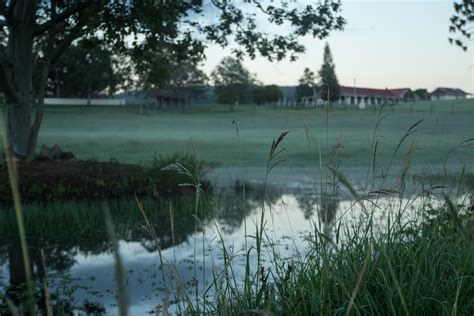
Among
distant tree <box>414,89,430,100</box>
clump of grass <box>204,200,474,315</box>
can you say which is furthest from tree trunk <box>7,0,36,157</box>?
distant tree <box>414,89,430,100</box>

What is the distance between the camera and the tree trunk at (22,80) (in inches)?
554

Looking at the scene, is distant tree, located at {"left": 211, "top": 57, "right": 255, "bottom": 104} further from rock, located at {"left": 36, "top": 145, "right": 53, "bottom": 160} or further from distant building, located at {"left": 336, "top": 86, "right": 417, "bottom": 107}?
rock, located at {"left": 36, "top": 145, "right": 53, "bottom": 160}

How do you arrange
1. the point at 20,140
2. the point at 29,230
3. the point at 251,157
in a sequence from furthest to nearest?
the point at 251,157 → the point at 20,140 → the point at 29,230

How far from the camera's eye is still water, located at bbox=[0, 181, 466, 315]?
5.22 meters

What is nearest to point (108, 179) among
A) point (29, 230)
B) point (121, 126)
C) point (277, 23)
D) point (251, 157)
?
point (29, 230)

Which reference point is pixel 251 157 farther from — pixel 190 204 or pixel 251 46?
pixel 190 204

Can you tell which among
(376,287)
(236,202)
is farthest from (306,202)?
(376,287)

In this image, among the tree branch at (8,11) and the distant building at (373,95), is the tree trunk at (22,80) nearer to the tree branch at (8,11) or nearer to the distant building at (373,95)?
the tree branch at (8,11)

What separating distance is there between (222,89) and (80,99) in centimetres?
1923

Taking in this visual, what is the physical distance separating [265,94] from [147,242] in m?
80.2

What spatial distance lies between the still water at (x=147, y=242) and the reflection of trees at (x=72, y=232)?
0.01 metres

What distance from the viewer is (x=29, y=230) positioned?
8.66 meters

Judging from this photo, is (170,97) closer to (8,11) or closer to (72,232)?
(8,11)

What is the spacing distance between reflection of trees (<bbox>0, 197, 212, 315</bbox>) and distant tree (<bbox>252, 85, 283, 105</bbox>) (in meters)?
75.1
